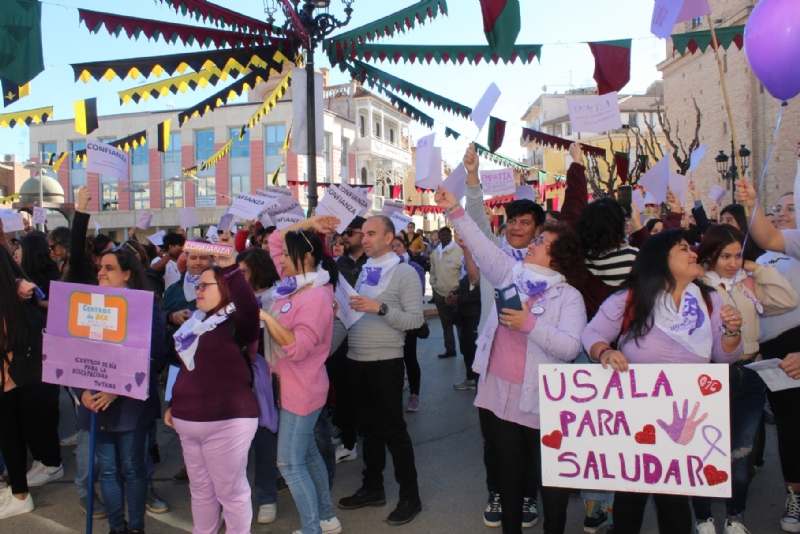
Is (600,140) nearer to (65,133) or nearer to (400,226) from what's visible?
(65,133)

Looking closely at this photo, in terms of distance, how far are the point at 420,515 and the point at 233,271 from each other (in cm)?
209

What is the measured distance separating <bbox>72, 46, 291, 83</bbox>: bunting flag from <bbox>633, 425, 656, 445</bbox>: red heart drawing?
508 cm

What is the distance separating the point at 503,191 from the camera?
7637mm

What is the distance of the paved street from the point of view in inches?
157

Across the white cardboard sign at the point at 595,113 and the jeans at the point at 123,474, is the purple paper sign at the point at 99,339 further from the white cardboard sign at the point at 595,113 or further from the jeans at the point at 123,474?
the white cardboard sign at the point at 595,113

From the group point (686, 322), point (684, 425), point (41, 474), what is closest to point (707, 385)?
point (684, 425)

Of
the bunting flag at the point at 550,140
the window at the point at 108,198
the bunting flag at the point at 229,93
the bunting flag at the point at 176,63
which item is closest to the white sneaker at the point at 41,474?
the bunting flag at the point at 176,63

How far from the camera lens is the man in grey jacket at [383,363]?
404 centimetres

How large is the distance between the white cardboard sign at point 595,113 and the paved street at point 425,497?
300 centimetres

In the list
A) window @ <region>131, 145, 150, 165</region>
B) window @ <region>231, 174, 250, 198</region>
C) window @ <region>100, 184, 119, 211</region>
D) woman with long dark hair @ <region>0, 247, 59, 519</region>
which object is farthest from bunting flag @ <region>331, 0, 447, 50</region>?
window @ <region>100, 184, 119, 211</region>

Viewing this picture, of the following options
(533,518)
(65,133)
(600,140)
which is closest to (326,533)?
(533,518)

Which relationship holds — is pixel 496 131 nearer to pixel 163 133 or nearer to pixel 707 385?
pixel 163 133

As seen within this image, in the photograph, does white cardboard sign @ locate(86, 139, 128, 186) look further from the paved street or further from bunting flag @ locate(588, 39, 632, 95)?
bunting flag @ locate(588, 39, 632, 95)

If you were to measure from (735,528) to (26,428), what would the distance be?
4.83 meters
